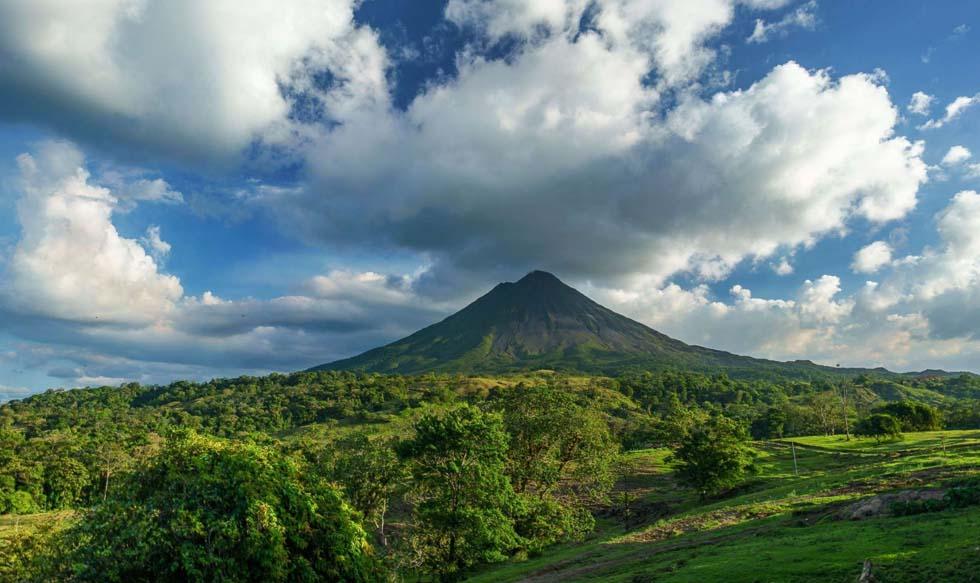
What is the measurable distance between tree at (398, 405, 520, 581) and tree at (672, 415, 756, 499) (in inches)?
1109

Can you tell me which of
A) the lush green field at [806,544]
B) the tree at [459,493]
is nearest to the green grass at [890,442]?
the lush green field at [806,544]

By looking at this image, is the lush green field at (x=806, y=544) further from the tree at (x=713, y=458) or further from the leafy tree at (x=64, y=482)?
the leafy tree at (x=64, y=482)

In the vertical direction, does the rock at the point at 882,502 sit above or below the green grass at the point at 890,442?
above

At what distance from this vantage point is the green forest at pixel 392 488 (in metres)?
15.7

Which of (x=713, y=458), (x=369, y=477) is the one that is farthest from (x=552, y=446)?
(x=369, y=477)

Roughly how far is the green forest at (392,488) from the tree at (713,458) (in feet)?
0.50

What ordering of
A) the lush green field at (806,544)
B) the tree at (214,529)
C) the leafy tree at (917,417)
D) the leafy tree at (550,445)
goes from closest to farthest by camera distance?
the tree at (214,529), the lush green field at (806,544), the leafy tree at (550,445), the leafy tree at (917,417)

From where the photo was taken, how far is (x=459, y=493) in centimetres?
3189

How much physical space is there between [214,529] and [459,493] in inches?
725

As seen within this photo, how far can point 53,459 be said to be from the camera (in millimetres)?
97188

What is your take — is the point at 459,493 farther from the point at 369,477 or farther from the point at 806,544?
the point at 369,477

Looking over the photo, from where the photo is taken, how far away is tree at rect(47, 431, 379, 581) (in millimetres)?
15016

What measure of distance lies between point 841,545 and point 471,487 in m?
19.4

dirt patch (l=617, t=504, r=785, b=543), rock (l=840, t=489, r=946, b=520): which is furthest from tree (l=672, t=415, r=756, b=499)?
rock (l=840, t=489, r=946, b=520)
